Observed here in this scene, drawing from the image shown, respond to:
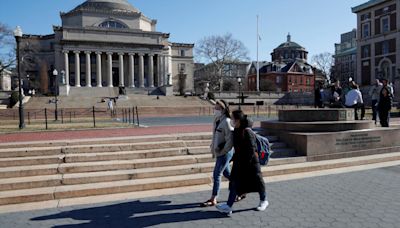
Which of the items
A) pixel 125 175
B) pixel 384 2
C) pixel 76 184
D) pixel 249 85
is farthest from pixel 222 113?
pixel 249 85

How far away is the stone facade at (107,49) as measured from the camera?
245 feet

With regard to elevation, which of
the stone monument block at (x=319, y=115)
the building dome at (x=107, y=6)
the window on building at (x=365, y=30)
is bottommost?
the stone monument block at (x=319, y=115)

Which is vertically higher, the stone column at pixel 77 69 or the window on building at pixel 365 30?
the window on building at pixel 365 30

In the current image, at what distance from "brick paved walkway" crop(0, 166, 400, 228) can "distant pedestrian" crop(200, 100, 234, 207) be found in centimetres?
45

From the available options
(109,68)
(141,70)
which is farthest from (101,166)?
(141,70)

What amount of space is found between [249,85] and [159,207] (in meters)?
102

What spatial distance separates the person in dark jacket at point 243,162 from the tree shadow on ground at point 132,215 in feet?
1.70

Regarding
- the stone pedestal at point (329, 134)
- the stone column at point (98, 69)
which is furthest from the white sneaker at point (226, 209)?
the stone column at point (98, 69)

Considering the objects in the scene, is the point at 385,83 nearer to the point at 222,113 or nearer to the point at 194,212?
the point at 222,113

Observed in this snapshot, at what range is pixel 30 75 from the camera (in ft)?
276

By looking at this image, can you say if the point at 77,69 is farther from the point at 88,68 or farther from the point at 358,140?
the point at 358,140

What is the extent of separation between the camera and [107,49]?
76.7 metres

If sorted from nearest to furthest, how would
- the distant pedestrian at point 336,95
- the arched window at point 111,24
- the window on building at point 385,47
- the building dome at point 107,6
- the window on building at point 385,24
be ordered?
the distant pedestrian at point 336,95 → the window on building at point 385,24 → the window on building at point 385,47 → the arched window at point 111,24 → the building dome at point 107,6

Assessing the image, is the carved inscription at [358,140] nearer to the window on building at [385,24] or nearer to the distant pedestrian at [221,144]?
the distant pedestrian at [221,144]
